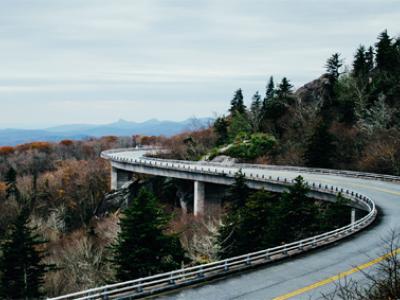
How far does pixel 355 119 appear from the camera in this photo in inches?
2741

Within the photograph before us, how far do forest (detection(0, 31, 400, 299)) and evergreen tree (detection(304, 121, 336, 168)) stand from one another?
0.14m

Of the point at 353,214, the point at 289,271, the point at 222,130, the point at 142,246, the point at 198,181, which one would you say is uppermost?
the point at 222,130

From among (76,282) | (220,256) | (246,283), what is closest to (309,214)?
(220,256)

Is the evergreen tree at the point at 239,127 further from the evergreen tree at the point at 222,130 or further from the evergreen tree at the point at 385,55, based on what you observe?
the evergreen tree at the point at 385,55

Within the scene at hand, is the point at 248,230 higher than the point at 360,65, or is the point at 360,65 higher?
the point at 360,65

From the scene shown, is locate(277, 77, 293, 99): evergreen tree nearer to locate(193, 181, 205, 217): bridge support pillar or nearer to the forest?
the forest

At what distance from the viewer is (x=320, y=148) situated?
59469 mm

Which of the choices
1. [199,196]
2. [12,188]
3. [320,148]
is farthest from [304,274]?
[12,188]

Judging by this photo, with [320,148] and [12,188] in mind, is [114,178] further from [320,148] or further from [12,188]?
[320,148]

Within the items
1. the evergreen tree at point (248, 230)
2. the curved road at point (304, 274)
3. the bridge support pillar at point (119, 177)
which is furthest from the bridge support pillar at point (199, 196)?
the curved road at point (304, 274)

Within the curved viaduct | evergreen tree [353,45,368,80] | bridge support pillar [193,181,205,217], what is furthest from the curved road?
evergreen tree [353,45,368,80]

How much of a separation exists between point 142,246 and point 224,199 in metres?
36.9

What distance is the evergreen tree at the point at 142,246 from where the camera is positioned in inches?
1006

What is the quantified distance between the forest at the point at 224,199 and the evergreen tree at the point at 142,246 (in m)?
0.07
